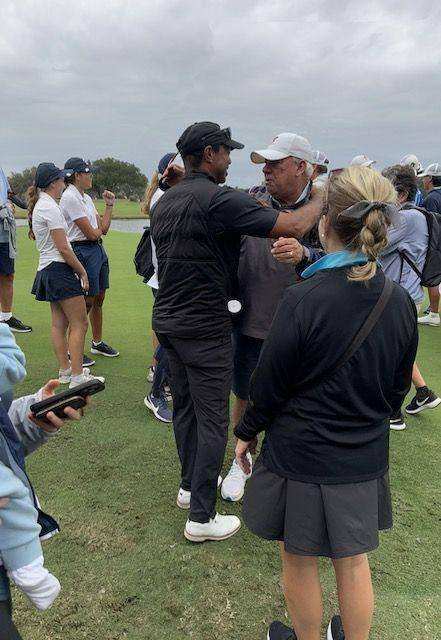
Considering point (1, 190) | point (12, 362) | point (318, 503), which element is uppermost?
point (1, 190)

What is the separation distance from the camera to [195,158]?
241cm

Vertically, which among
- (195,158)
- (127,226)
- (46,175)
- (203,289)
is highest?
(195,158)

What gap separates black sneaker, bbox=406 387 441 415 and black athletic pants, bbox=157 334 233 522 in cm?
223

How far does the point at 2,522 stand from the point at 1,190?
5.37 m

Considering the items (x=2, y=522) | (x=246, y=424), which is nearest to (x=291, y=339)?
(x=246, y=424)

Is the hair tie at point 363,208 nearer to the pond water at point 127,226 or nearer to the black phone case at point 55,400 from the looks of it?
the black phone case at point 55,400

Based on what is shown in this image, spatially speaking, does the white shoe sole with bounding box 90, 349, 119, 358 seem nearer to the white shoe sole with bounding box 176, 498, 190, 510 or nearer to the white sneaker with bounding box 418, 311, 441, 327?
the white shoe sole with bounding box 176, 498, 190, 510

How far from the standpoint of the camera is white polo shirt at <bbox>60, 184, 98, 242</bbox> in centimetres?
450

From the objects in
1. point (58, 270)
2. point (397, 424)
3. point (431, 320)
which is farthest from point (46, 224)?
point (431, 320)

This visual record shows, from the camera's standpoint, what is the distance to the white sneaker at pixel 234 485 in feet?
9.96

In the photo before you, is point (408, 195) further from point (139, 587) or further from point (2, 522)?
point (2, 522)

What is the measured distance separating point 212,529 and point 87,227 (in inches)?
123

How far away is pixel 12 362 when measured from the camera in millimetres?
1429

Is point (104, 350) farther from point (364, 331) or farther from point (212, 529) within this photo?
point (364, 331)
